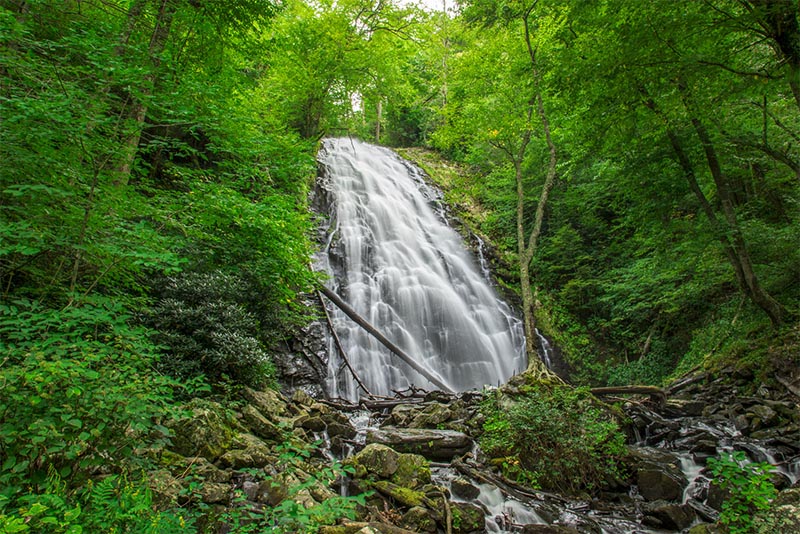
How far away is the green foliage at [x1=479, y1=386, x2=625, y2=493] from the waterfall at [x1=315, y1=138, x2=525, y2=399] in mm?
4398

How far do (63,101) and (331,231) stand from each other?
1033 centimetres

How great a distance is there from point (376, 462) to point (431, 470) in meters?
1.10

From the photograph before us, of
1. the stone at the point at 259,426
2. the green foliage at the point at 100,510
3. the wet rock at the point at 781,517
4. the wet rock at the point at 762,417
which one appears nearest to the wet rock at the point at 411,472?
the stone at the point at 259,426

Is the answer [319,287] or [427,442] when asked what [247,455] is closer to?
[427,442]

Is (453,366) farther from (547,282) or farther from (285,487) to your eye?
(285,487)

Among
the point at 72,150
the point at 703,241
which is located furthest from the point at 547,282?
the point at 72,150

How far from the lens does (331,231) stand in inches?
536

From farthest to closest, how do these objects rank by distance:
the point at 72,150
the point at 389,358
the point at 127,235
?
the point at 389,358 → the point at 127,235 → the point at 72,150

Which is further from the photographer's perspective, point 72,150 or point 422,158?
point 422,158

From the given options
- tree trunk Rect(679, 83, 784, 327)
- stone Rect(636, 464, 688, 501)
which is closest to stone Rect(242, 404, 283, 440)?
stone Rect(636, 464, 688, 501)

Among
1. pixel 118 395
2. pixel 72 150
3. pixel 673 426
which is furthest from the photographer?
pixel 673 426

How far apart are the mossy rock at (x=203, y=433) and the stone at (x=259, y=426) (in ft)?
1.38

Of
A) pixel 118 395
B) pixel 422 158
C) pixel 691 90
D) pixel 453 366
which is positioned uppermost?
pixel 422 158

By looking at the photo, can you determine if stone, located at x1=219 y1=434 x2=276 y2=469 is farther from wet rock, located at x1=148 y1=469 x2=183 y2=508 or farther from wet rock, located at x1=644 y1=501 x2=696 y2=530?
wet rock, located at x1=644 y1=501 x2=696 y2=530
